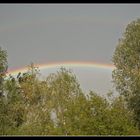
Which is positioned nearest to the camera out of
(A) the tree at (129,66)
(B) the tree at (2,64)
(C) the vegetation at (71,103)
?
(C) the vegetation at (71,103)

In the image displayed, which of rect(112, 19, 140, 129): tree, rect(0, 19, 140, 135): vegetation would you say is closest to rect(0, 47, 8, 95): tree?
rect(0, 19, 140, 135): vegetation

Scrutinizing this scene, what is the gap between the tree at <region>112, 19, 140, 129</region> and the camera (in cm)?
2161

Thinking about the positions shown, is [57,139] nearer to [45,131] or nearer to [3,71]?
[45,131]

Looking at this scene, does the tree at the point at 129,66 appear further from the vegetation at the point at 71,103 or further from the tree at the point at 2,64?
the tree at the point at 2,64

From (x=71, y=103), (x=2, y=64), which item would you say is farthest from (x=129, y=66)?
(x=2, y=64)

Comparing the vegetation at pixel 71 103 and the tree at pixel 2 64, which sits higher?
the tree at pixel 2 64

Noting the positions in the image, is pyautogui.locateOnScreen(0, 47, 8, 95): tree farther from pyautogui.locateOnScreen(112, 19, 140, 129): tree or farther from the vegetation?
pyautogui.locateOnScreen(112, 19, 140, 129): tree

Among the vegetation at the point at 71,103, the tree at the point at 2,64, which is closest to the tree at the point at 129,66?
the vegetation at the point at 71,103

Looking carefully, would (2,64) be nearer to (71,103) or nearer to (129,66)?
(71,103)

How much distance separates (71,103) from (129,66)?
176 inches

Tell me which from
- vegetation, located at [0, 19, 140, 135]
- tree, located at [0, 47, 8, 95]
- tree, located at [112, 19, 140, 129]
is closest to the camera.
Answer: vegetation, located at [0, 19, 140, 135]

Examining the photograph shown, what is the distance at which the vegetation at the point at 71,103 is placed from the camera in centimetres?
1823

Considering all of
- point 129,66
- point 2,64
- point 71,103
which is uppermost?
point 2,64

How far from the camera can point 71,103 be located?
72.0ft
